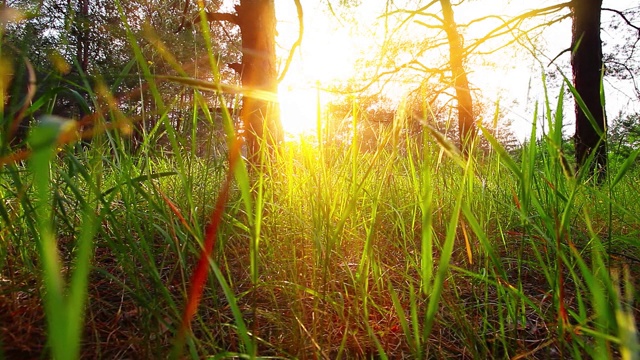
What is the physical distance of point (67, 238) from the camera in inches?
34.9

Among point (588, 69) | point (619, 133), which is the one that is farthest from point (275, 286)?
point (588, 69)

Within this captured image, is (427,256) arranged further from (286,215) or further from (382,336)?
(286,215)

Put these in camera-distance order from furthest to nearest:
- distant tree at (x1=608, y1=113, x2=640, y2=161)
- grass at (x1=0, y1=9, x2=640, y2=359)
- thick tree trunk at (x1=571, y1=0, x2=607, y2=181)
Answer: thick tree trunk at (x1=571, y1=0, x2=607, y2=181), distant tree at (x1=608, y1=113, x2=640, y2=161), grass at (x1=0, y1=9, x2=640, y2=359)

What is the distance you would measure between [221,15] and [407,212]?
7.90 ft

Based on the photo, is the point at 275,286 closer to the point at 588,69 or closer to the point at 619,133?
the point at 619,133

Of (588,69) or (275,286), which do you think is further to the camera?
(588,69)

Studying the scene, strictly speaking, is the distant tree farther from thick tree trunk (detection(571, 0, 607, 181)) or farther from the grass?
thick tree trunk (detection(571, 0, 607, 181))

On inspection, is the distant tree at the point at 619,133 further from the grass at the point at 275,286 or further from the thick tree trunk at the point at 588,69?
the thick tree trunk at the point at 588,69

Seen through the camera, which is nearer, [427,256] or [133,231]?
[427,256]

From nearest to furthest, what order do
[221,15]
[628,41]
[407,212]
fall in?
[407,212], [221,15], [628,41]

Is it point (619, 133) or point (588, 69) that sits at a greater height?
point (588, 69)

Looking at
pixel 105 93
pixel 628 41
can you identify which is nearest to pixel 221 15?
pixel 105 93

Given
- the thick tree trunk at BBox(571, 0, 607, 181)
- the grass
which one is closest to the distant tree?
the grass

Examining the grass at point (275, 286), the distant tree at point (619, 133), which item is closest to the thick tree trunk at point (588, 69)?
the distant tree at point (619, 133)
